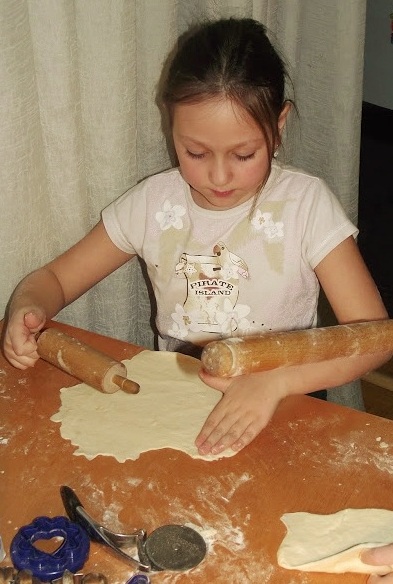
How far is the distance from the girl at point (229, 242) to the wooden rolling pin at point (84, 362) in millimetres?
63

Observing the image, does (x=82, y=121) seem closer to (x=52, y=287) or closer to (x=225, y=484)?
(x=52, y=287)

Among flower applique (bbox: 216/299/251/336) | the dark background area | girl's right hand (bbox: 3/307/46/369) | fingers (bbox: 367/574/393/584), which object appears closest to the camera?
fingers (bbox: 367/574/393/584)

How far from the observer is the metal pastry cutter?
789 millimetres

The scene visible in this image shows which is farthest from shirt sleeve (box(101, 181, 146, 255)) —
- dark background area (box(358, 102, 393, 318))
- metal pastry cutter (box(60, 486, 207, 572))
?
dark background area (box(358, 102, 393, 318))

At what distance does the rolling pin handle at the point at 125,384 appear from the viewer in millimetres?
971

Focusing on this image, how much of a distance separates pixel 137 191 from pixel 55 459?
57 cm

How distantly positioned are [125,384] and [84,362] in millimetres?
72

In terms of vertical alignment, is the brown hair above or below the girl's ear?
above

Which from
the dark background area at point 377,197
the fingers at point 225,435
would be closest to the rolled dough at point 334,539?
the fingers at point 225,435

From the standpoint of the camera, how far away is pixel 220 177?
1.15 m

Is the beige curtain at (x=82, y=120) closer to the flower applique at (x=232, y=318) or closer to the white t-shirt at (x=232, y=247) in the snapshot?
the white t-shirt at (x=232, y=247)

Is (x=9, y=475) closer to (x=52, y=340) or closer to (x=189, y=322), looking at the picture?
(x=52, y=340)

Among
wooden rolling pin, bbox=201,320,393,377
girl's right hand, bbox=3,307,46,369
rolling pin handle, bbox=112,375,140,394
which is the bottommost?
girl's right hand, bbox=3,307,46,369

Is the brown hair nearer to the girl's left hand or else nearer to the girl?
the girl
